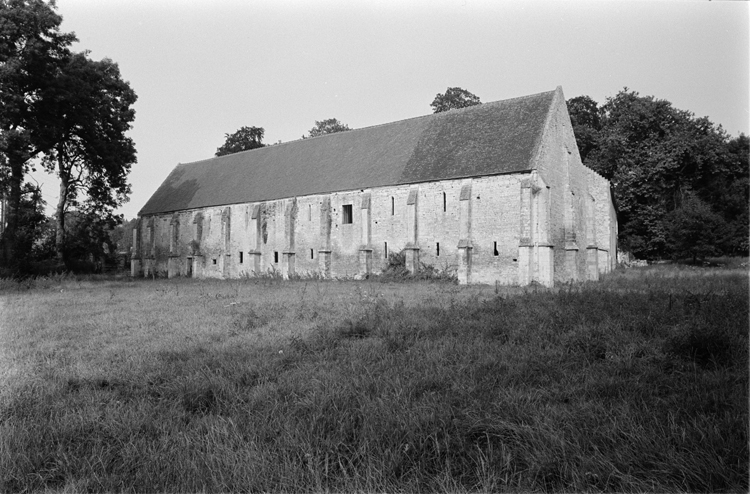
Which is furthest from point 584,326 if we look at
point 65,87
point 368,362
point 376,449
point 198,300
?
point 65,87

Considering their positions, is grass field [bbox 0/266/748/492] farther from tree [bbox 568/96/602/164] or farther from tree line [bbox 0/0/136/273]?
tree [bbox 568/96/602/164]

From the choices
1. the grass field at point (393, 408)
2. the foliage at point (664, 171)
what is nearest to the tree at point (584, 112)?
the foliage at point (664, 171)

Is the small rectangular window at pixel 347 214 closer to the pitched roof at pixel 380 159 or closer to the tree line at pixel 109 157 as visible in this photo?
the pitched roof at pixel 380 159

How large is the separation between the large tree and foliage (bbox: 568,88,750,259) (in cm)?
4230

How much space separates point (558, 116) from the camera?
2706 centimetres

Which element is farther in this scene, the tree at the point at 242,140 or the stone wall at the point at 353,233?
the tree at the point at 242,140

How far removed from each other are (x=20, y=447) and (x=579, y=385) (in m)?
5.79

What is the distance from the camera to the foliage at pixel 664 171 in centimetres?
3838

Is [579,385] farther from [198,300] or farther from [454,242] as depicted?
[454,242]

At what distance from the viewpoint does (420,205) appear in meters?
27.5

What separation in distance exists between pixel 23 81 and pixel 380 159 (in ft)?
67.8

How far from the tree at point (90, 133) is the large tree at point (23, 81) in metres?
0.62

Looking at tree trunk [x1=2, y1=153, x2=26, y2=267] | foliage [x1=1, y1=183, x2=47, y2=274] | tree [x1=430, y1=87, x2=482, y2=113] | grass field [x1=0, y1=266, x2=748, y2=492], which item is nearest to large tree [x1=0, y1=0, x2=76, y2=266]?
tree trunk [x1=2, y1=153, x2=26, y2=267]

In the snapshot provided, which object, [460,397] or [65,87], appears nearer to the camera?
[460,397]
